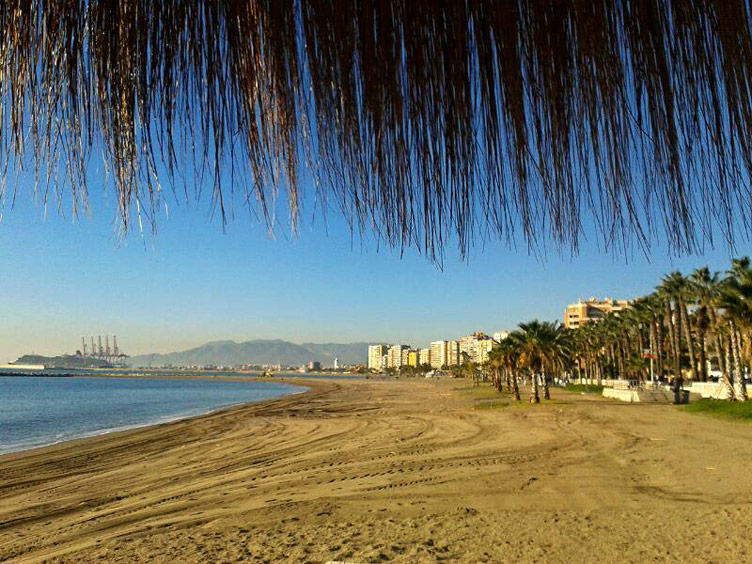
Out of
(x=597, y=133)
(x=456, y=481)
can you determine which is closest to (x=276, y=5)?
(x=597, y=133)

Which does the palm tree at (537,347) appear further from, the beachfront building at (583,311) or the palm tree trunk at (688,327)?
the beachfront building at (583,311)

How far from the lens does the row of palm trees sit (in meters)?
26.8

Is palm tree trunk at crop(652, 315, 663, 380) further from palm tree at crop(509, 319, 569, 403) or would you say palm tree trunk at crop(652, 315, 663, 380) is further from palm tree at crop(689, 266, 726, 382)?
palm tree at crop(509, 319, 569, 403)

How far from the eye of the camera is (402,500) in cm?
1007

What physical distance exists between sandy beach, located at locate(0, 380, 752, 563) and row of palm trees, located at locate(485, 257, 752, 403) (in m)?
10.6

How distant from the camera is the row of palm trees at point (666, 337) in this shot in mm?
26781

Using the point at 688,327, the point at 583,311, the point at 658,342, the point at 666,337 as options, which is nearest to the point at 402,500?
the point at 688,327

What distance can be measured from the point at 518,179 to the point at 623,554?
7.73 metres

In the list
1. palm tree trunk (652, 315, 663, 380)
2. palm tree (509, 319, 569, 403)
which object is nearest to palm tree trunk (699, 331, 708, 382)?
palm tree trunk (652, 315, 663, 380)

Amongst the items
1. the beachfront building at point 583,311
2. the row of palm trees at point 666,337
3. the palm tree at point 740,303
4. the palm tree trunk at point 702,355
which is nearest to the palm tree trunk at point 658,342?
the row of palm trees at point 666,337

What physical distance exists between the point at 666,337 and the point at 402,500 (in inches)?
2148

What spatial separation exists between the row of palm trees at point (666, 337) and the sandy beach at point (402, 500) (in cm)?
1055

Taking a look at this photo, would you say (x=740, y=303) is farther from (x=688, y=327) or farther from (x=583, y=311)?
(x=583, y=311)

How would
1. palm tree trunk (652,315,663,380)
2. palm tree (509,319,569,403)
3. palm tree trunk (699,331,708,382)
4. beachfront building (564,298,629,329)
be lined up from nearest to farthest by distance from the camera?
palm tree (509,319,569,403), palm tree trunk (699,331,708,382), palm tree trunk (652,315,663,380), beachfront building (564,298,629,329)
